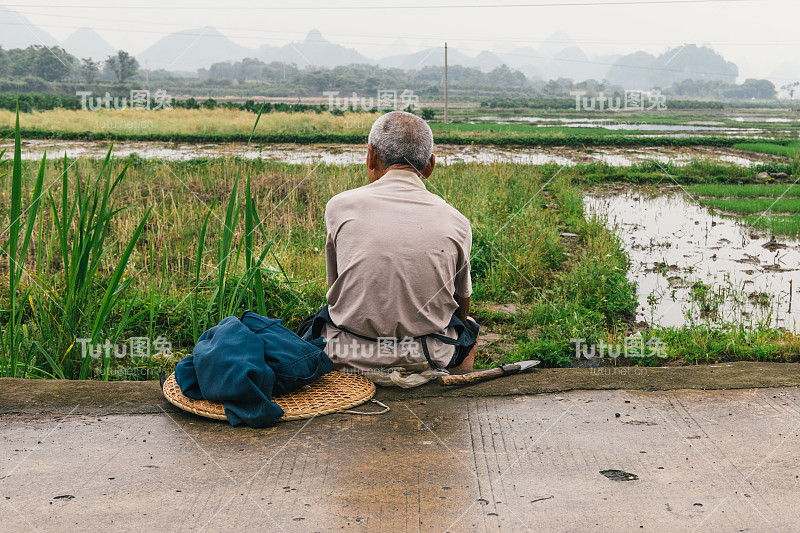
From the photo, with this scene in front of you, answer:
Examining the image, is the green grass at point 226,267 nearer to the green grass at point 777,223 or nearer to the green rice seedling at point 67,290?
the green rice seedling at point 67,290

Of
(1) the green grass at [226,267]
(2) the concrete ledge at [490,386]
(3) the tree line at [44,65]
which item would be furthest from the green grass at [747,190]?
(3) the tree line at [44,65]

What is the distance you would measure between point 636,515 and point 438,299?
1190 millimetres

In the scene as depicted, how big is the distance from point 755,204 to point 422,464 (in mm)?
9282

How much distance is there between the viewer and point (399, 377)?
307 cm

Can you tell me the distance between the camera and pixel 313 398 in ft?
9.56

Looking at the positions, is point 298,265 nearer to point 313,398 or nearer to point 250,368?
point 313,398

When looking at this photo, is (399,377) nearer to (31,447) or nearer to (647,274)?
(31,447)

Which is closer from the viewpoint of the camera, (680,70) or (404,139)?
(404,139)

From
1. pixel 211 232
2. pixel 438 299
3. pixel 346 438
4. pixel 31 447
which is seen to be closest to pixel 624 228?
pixel 211 232

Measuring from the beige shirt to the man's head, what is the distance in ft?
0.17

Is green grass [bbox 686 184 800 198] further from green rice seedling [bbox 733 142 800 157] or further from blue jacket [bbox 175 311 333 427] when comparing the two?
blue jacket [bbox 175 311 333 427]

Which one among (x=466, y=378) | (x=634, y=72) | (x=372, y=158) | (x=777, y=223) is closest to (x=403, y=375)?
(x=466, y=378)

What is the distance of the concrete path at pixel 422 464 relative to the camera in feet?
6.89

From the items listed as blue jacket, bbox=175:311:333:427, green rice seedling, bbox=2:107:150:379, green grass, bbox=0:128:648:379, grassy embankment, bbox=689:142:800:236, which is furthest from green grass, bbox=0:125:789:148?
blue jacket, bbox=175:311:333:427
